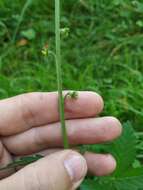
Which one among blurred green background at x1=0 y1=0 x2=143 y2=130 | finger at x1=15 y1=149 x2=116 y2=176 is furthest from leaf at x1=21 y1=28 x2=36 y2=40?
finger at x1=15 y1=149 x2=116 y2=176

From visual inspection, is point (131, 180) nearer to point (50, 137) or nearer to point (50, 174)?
point (50, 174)

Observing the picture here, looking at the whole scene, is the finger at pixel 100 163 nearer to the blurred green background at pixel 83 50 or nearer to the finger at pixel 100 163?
the finger at pixel 100 163

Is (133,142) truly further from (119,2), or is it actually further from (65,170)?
(119,2)

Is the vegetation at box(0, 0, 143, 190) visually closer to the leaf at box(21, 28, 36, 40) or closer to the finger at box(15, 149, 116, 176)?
the leaf at box(21, 28, 36, 40)

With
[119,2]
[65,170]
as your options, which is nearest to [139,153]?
[65,170]

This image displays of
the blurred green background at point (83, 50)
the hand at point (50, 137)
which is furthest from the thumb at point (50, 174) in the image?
the blurred green background at point (83, 50)

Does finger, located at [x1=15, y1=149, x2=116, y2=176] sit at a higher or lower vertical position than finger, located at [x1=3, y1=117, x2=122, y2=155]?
lower

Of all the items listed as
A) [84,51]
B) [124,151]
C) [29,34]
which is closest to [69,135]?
[124,151]
